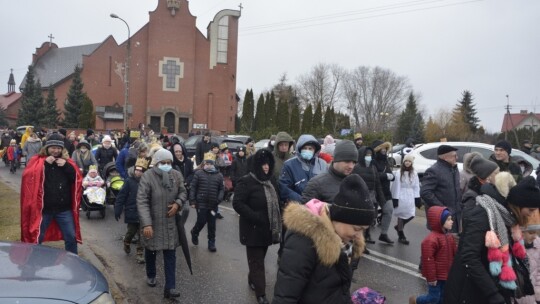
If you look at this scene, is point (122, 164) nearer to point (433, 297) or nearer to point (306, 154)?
point (306, 154)

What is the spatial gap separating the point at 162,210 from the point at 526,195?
13.2 ft

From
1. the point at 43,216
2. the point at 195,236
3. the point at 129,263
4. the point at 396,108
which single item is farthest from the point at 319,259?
the point at 396,108

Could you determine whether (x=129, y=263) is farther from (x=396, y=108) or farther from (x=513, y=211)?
(x=396, y=108)

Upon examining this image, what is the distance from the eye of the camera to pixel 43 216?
5.91 meters

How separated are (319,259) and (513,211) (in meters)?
1.82

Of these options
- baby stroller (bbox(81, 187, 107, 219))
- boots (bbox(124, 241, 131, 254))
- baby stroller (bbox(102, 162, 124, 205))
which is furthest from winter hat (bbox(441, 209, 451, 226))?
baby stroller (bbox(81, 187, 107, 219))

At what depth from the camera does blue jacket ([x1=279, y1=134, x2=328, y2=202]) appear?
6.21 metres

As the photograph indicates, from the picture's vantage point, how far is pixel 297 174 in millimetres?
6230

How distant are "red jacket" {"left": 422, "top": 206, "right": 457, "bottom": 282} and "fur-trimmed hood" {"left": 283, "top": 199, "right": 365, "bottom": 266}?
2897mm

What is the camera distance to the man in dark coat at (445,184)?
625 cm

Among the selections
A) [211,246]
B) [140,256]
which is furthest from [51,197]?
[211,246]

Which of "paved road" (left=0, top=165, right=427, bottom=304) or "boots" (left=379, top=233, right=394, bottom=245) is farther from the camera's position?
"boots" (left=379, top=233, right=394, bottom=245)

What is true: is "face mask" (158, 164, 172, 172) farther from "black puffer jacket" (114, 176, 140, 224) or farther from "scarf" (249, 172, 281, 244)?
"black puffer jacket" (114, 176, 140, 224)

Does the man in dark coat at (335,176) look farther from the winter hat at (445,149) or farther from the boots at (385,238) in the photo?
the boots at (385,238)
